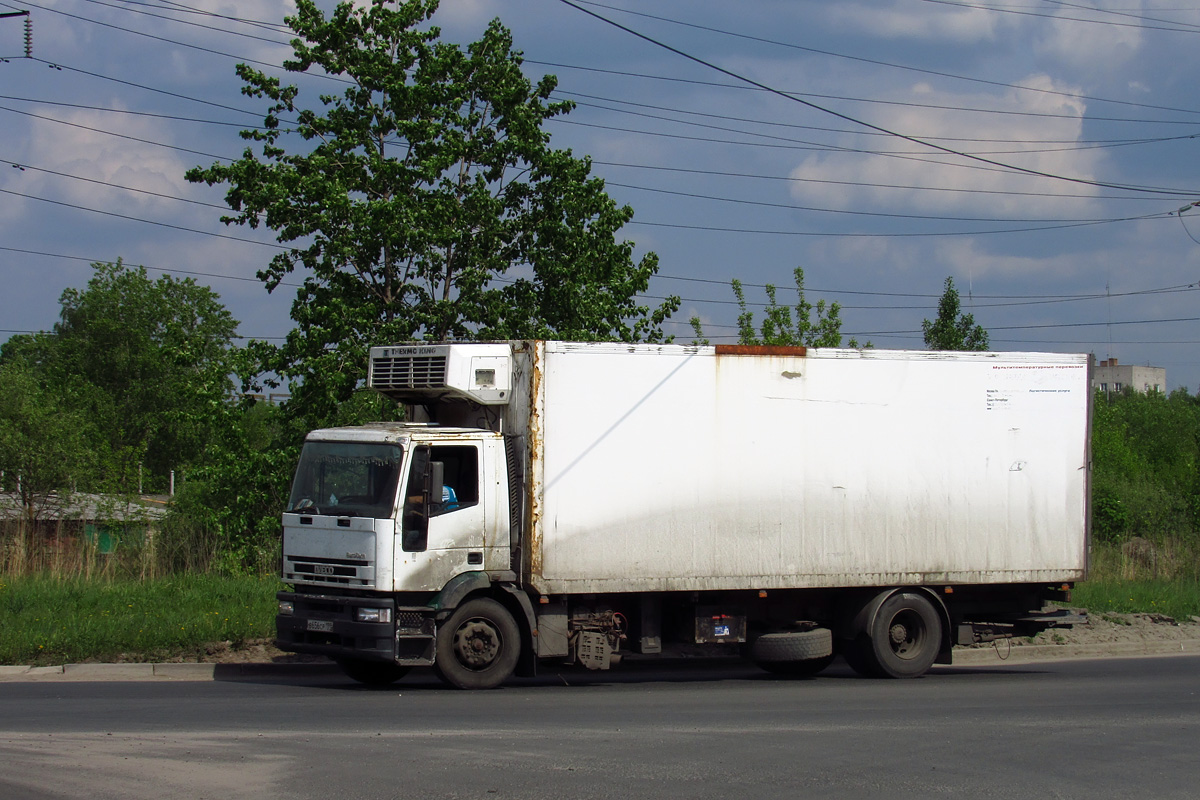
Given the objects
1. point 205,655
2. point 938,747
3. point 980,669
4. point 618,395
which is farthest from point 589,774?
point 980,669

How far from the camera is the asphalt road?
689 cm

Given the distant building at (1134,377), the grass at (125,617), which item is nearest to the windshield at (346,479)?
the grass at (125,617)

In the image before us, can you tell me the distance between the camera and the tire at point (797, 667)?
13.0 m

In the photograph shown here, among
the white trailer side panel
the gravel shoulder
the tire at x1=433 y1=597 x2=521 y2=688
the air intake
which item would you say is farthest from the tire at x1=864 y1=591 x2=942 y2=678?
the air intake

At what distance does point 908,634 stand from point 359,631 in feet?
19.6

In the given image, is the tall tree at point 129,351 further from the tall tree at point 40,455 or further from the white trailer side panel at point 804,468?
the white trailer side panel at point 804,468

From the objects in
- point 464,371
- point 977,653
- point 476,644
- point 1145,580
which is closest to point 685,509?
point 476,644

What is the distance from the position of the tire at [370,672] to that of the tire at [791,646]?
3.69 m

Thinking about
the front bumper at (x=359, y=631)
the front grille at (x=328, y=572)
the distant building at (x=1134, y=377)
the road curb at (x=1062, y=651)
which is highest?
the distant building at (x=1134, y=377)

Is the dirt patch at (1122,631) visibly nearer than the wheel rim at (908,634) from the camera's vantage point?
No

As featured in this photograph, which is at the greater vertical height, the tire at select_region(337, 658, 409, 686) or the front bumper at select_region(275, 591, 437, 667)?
the front bumper at select_region(275, 591, 437, 667)

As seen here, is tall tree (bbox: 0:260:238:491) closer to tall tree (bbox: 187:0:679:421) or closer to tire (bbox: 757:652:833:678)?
tall tree (bbox: 187:0:679:421)

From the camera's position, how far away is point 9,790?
6.48 m

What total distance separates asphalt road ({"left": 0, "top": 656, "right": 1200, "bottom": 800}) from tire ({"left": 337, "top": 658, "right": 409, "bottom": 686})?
0.62ft
